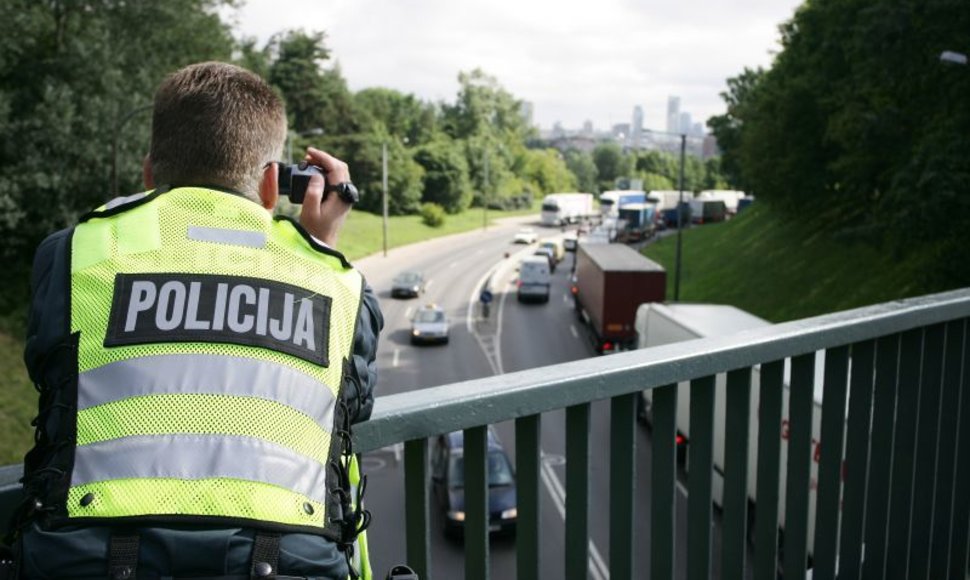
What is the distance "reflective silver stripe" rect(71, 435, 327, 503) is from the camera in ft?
4.93

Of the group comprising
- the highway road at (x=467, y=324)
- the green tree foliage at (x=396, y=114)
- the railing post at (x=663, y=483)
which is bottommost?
the highway road at (x=467, y=324)

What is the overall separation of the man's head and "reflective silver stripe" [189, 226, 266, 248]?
16 cm

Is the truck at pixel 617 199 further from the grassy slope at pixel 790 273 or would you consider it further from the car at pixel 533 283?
the car at pixel 533 283

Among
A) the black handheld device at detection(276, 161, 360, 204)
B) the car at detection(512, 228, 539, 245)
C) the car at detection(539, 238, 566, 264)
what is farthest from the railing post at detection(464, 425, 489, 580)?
the car at detection(512, 228, 539, 245)

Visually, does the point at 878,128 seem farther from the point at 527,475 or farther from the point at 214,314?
the point at 214,314

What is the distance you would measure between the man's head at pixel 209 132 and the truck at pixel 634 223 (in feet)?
198

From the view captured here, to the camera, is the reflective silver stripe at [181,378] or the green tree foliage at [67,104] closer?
the reflective silver stripe at [181,378]

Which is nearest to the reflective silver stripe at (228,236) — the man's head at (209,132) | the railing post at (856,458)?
the man's head at (209,132)

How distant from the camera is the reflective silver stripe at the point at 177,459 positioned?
150 centimetres

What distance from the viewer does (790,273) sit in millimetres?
33344

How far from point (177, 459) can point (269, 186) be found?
67cm

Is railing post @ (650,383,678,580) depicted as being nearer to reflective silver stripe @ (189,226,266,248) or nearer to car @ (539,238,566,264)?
reflective silver stripe @ (189,226,266,248)

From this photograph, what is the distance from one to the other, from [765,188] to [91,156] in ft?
81.9

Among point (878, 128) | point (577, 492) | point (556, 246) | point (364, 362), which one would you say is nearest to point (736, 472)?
point (577, 492)
